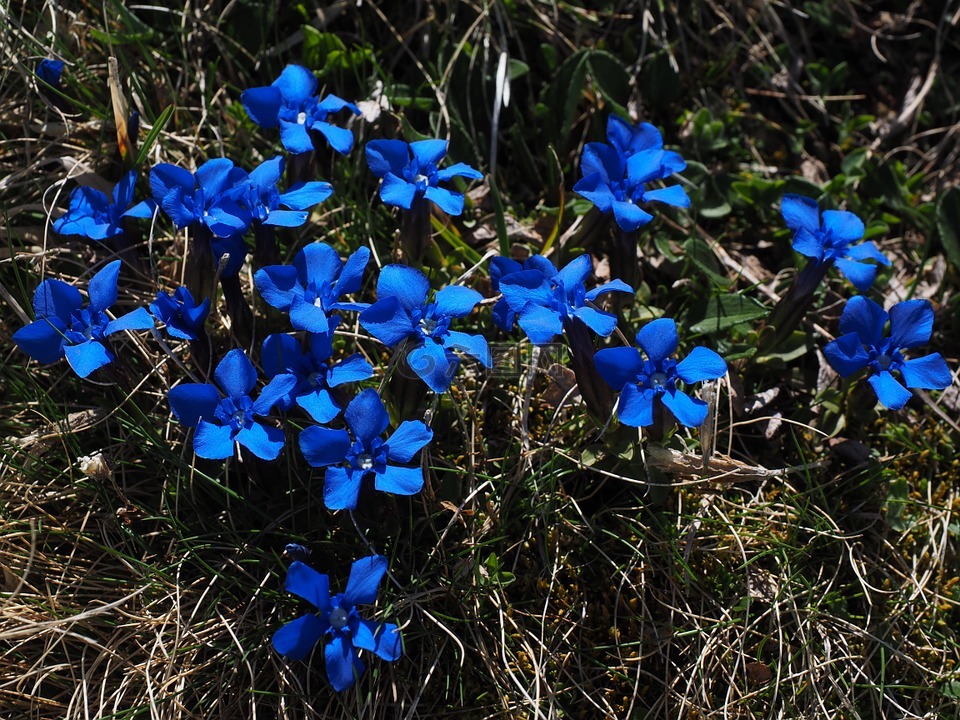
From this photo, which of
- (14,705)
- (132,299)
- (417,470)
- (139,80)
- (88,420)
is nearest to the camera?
(417,470)

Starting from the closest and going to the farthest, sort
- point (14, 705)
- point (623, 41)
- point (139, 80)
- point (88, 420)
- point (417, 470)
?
1. point (417, 470)
2. point (14, 705)
3. point (88, 420)
4. point (139, 80)
5. point (623, 41)

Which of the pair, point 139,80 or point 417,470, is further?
point 139,80

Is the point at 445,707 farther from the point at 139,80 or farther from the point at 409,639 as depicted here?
the point at 139,80

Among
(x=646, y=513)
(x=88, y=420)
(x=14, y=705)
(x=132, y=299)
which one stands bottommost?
(x=14, y=705)

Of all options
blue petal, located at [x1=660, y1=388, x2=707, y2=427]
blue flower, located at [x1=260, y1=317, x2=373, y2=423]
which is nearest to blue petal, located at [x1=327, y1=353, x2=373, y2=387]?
blue flower, located at [x1=260, y1=317, x2=373, y2=423]

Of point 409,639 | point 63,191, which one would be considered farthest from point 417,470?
point 63,191

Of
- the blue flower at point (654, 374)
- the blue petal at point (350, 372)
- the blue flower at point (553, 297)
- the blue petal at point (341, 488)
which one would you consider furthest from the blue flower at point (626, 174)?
Result: the blue petal at point (341, 488)

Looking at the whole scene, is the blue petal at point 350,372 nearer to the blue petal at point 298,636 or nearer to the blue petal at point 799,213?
the blue petal at point 298,636
